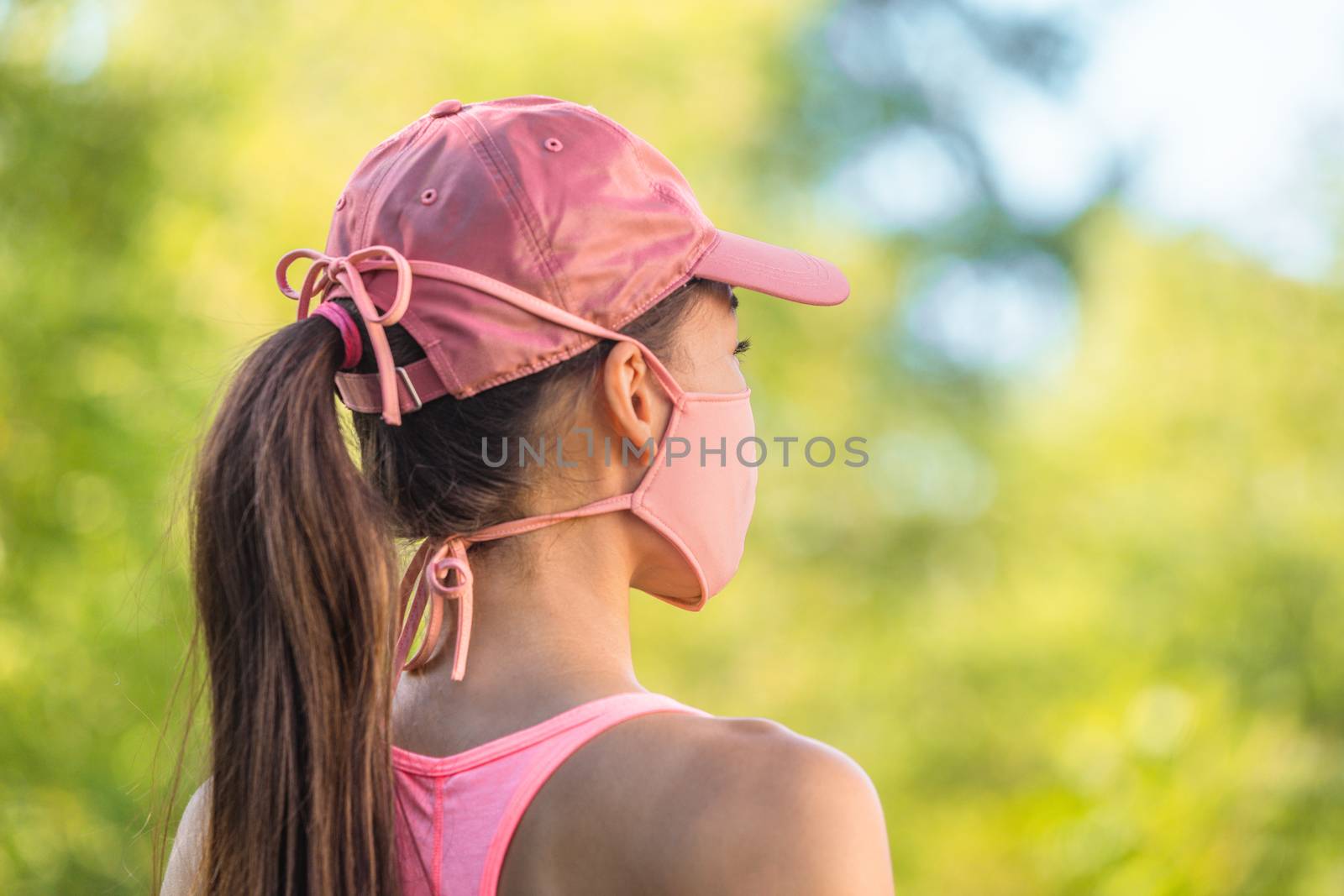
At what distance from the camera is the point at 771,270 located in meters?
1.48

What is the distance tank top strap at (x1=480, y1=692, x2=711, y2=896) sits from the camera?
3.75ft

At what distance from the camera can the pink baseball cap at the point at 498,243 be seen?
1277 millimetres

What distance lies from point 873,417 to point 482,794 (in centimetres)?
739

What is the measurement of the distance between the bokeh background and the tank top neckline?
248 centimetres

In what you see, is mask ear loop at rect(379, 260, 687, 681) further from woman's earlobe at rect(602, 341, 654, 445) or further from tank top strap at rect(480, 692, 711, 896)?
tank top strap at rect(480, 692, 711, 896)

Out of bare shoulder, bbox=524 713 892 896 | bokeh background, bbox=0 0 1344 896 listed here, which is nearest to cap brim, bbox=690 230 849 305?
bare shoulder, bbox=524 713 892 896

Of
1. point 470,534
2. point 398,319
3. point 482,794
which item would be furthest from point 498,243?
point 482,794

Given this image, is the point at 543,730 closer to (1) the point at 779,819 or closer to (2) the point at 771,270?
(1) the point at 779,819

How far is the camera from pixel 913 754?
7270 millimetres

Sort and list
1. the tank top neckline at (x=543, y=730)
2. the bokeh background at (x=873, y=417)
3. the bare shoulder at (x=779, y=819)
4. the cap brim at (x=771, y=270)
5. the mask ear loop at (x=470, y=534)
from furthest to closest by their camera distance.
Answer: the bokeh background at (x=873, y=417) < the cap brim at (x=771, y=270) < the mask ear loop at (x=470, y=534) < the tank top neckline at (x=543, y=730) < the bare shoulder at (x=779, y=819)

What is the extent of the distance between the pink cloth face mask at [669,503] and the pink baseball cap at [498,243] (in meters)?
0.02

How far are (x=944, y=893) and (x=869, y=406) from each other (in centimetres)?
301

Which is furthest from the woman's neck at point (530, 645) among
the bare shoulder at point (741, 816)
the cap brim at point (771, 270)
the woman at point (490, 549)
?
the cap brim at point (771, 270)

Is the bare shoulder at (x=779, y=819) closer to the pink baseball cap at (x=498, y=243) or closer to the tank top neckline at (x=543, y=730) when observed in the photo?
the tank top neckline at (x=543, y=730)
